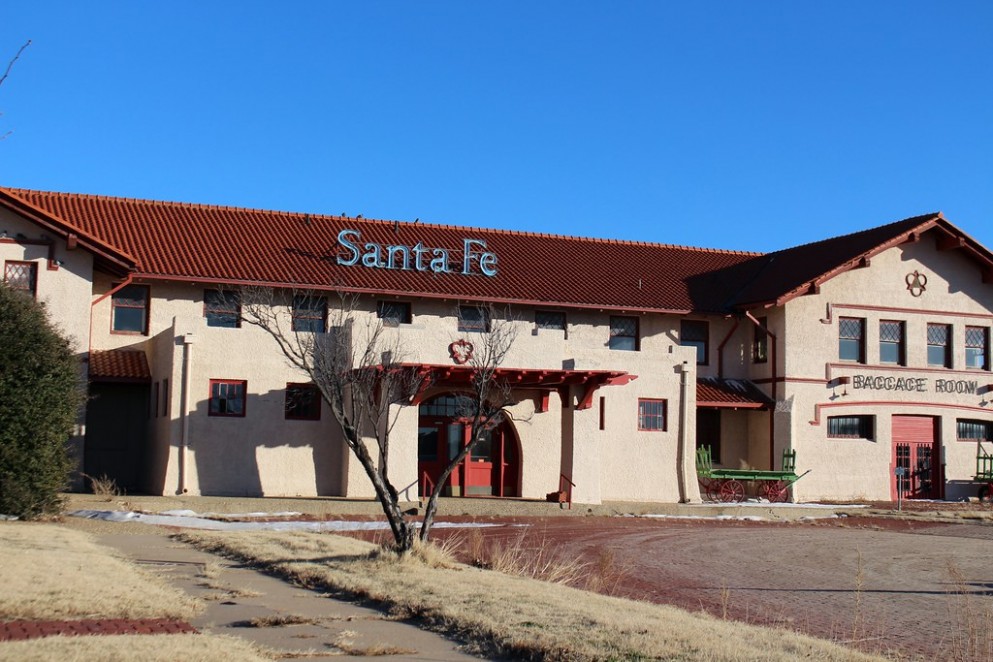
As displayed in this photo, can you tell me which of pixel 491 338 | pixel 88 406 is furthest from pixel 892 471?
pixel 88 406

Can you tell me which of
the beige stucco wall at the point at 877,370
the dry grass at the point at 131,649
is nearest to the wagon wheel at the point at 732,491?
the beige stucco wall at the point at 877,370

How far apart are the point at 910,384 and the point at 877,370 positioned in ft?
4.22

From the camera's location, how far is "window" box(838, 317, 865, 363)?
3812 cm

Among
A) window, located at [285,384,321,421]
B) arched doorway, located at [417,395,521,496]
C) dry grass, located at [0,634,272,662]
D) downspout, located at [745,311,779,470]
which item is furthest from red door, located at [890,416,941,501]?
dry grass, located at [0,634,272,662]

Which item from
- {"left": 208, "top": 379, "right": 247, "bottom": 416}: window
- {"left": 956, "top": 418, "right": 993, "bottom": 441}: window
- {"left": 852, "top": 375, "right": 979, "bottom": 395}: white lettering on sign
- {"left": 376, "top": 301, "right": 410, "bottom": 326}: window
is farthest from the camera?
{"left": 956, "top": 418, "right": 993, "bottom": 441}: window

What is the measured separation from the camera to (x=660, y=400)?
34.6 meters

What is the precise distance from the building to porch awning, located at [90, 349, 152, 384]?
0.22 feet

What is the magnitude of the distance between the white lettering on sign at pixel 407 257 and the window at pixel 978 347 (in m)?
16.3

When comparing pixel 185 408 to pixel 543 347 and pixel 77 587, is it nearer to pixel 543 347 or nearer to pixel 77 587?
pixel 543 347

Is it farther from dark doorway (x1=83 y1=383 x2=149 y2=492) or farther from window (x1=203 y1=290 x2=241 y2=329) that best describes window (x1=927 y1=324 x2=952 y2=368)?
dark doorway (x1=83 y1=383 x2=149 y2=492)

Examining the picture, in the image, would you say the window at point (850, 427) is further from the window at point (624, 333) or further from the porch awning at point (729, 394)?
the window at point (624, 333)

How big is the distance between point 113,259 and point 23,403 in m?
8.50

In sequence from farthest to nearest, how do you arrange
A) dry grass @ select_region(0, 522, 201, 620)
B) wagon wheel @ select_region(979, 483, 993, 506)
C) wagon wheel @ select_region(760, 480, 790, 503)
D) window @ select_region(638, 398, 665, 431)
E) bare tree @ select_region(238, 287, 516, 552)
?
wagon wheel @ select_region(979, 483, 993, 506), wagon wheel @ select_region(760, 480, 790, 503), window @ select_region(638, 398, 665, 431), bare tree @ select_region(238, 287, 516, 552), dry grass @ select_region(0, 522, 201, 620)

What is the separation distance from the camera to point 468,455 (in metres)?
32.4
